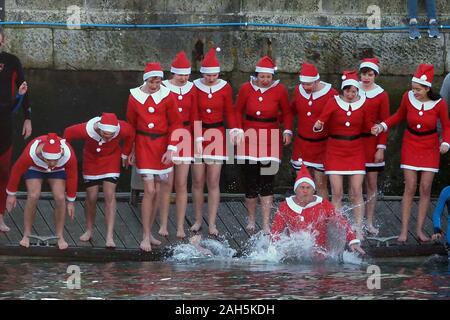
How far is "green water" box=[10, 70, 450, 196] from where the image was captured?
17.7 m

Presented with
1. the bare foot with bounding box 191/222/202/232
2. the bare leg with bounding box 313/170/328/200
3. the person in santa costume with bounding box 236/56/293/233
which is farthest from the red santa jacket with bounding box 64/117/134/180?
the bare leg with bounding box 313/170/328/200

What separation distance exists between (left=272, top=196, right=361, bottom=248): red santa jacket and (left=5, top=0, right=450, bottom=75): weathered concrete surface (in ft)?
8.74

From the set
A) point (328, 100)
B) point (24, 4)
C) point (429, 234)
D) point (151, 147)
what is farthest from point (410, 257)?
point (24, 4)

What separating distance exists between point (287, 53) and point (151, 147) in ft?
8.62

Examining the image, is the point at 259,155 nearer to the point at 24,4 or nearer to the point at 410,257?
the point at 410,257

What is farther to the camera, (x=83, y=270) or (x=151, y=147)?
(x=151, y=147)

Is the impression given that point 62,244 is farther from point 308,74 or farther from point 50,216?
point 308,74

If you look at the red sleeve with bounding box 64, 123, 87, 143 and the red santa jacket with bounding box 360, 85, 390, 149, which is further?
the red santa jacket with bounding box 360, 85, 390, 149

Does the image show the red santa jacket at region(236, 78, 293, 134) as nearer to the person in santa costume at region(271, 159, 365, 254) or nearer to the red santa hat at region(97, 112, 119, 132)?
the person in santa costume at region(271, 159, 365, 254)

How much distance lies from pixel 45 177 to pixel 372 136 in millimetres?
3190

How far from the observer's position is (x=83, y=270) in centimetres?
1473

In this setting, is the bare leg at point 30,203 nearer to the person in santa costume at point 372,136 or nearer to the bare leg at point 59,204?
the bare leg at point 59,204

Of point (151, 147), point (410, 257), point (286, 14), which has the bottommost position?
point (410, 257)
